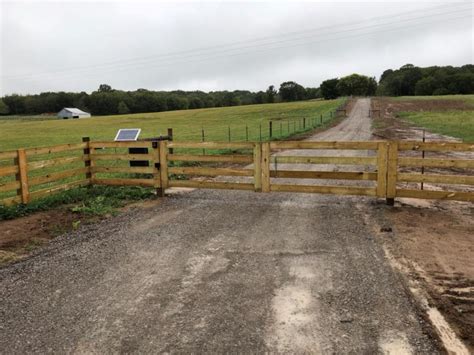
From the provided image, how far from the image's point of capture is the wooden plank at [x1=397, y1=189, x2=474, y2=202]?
7.99 meters

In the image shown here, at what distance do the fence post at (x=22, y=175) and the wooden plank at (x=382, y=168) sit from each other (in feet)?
23.5

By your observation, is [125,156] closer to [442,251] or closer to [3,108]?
[442,251]

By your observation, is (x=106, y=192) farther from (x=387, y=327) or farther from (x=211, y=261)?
(x=387, y=327)

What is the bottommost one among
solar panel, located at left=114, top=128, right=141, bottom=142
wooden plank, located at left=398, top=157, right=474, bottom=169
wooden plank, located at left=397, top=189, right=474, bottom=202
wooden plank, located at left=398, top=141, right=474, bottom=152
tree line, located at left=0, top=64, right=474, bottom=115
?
wooden plank, located at left=397, top=189, right=474, bottom=202

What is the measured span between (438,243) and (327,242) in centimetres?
162

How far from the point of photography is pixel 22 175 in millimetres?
8602

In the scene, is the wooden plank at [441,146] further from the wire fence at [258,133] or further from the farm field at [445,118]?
the wire fence at [258,133]

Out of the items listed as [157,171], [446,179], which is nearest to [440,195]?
[446,179]

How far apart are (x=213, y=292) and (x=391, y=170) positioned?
516cm

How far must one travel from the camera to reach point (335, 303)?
4.43 metres

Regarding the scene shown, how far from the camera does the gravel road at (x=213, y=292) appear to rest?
150 inches

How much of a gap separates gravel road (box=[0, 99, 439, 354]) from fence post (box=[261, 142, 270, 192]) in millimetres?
1724

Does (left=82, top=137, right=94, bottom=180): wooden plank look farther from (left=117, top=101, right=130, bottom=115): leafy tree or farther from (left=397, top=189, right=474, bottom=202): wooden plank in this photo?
(left=117, top=101, right=130, bottom=115): leafy tree

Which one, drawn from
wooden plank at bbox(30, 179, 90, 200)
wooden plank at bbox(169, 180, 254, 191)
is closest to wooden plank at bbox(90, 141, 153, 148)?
wooden plank at bbox(30, 179, 90, 200)
